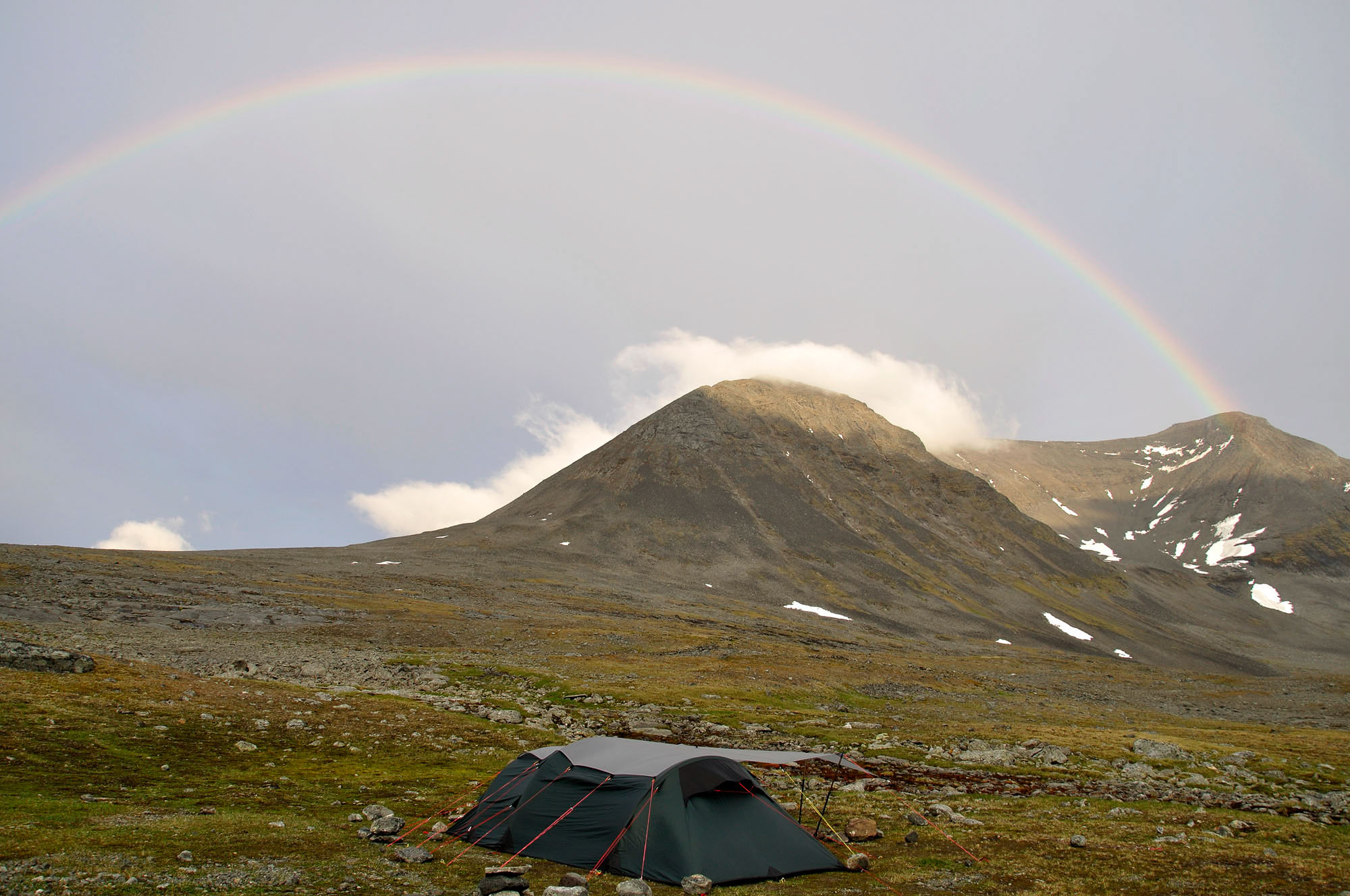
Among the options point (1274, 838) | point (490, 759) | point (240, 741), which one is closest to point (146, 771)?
point (240, 741)

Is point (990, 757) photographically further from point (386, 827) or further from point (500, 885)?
point (500, 885)

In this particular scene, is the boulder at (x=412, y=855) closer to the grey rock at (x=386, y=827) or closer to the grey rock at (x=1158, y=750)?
the grey rock at (x=386, y=827)

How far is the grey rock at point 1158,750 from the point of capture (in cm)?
4006

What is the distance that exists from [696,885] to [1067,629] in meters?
177

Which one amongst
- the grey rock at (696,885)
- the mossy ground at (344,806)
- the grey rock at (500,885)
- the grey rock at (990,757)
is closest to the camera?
the grey rock at (500,885)

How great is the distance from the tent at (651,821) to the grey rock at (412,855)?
1.80 metres

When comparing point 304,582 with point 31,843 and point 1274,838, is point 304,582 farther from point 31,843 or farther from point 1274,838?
point 1274,838

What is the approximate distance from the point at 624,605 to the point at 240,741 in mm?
91975

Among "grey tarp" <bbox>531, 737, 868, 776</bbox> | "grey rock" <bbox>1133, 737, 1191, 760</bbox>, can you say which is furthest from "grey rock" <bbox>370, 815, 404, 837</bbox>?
"grey rock" <bbox>1133, 737, 1191, 760</bbox>

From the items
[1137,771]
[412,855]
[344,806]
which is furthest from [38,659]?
[1137,771]

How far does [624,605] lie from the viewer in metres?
118

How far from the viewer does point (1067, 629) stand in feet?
542

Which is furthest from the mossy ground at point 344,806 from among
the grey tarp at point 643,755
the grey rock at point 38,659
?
the grey tarp at point 643,755

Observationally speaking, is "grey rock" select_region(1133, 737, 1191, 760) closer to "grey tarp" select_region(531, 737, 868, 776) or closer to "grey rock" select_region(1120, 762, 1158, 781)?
"grey rock" select_region(1120, 762, 1158, 781)
